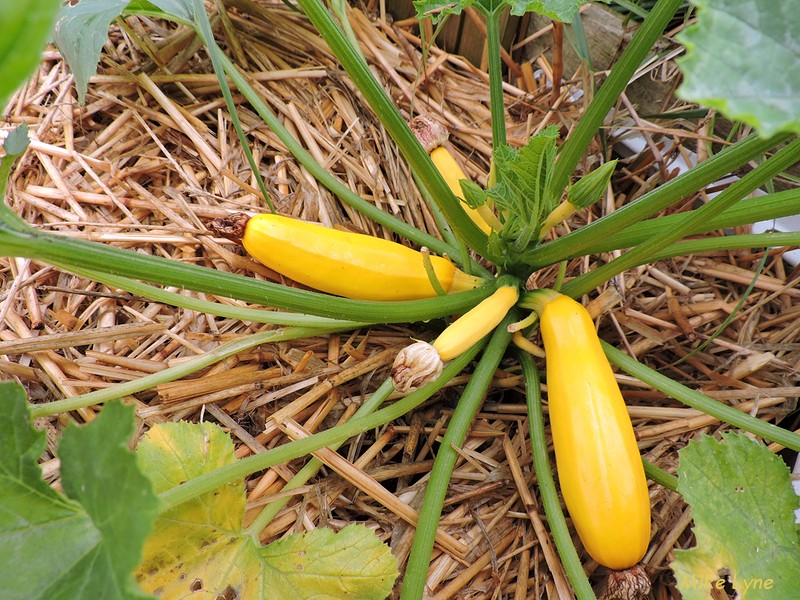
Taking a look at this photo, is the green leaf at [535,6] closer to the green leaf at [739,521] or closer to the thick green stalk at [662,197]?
the thick green stalk at [662,197]

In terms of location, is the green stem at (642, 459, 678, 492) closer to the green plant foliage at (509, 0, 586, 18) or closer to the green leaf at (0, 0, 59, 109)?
the green plant foliage at (509, 0, 586, 18)

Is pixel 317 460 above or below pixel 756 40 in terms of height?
below

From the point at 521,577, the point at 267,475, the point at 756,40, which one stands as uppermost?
the point at 756,40

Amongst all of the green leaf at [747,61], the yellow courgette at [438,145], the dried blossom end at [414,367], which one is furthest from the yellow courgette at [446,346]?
the green leaf at [747,61]

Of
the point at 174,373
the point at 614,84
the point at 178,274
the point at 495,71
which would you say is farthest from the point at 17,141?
the point at 614,84

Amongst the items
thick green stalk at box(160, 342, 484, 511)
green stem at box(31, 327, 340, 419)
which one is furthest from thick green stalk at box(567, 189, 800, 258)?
green stem at box(31, 327, 340, 419)

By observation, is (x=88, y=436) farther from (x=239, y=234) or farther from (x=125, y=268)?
(x=239, y=234)

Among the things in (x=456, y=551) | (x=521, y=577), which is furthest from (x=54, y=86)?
(x=521, y=577)

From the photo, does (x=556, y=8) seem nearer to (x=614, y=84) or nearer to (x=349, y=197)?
(x=614, y=84)
